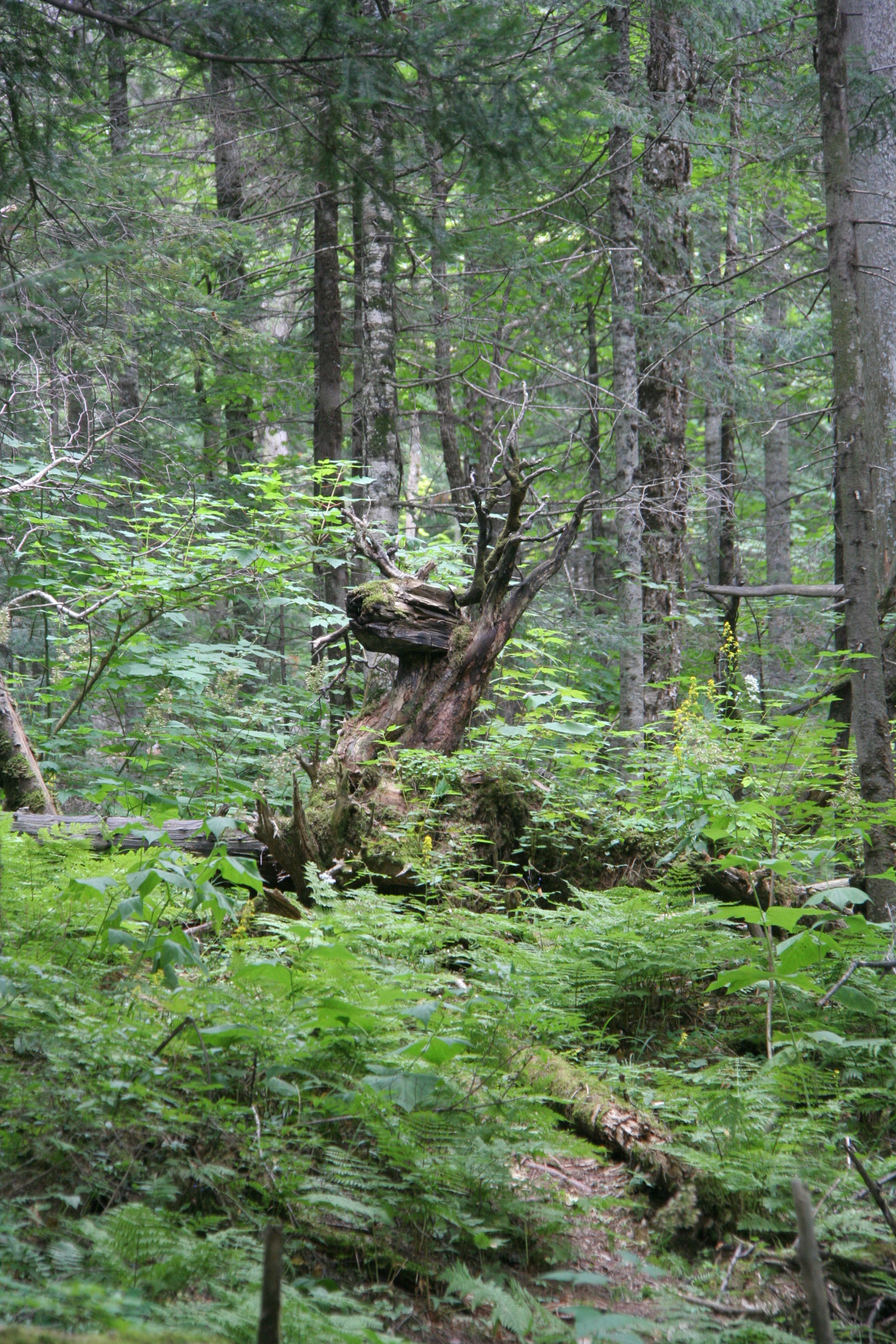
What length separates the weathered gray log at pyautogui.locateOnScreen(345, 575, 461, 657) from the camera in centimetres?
637

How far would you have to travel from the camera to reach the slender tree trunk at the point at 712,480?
486 inches

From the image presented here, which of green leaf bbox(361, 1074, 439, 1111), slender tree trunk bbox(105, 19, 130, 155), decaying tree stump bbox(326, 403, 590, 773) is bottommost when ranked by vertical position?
green leaf bbox(361, 1074, 439, 1111)

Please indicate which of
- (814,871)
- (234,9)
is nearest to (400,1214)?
(814,871)

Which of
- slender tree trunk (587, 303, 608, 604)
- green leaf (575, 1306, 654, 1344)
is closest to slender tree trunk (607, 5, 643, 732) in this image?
slender tree trunk (587, 303, 608, 604)

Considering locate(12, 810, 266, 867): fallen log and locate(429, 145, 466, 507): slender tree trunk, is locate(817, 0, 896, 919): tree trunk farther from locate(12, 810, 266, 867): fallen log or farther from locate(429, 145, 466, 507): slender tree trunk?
locate(429, 145, 466, 507): slender tree trunk

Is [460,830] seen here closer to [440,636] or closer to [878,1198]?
[440,636]

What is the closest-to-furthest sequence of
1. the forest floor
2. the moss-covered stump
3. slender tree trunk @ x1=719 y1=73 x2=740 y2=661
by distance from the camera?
1. the forest floor
2. the moss-covered stump
3. slender tree trunk @ x1=719 y1=73 x2=740 y2=661

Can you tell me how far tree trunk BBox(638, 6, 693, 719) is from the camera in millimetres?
9258

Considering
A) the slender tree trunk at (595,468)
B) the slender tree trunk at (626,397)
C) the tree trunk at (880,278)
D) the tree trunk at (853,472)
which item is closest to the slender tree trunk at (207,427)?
the slender tree trunk at (595,468)

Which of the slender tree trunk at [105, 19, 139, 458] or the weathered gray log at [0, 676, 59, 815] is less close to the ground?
the slender tree trunk at [105, 19, 139, 458]

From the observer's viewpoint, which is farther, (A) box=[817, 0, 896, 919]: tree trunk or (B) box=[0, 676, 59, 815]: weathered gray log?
(B) box=[0, 676, 59, 815]: weathered gray log

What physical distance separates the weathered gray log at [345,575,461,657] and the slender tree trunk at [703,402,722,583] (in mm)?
6241

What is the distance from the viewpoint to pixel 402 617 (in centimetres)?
639

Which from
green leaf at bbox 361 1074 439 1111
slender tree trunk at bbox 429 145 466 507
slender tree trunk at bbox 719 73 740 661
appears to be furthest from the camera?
slender tree trunk at bbox 719 73 740 661
